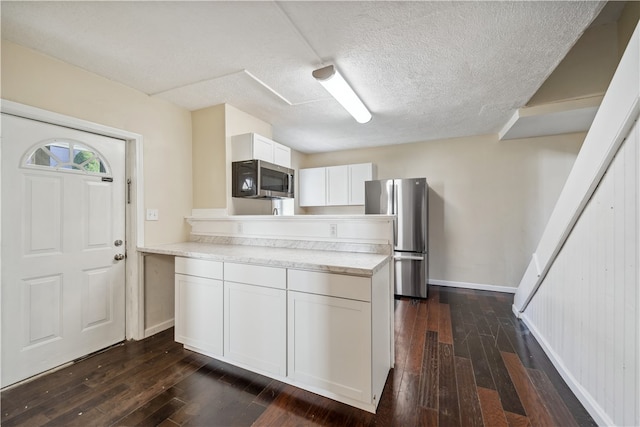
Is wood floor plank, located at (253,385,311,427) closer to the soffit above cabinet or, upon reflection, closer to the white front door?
the white front door

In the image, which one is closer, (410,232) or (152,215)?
(152,215)

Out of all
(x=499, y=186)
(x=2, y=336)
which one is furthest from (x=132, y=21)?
(x=499, y=186)

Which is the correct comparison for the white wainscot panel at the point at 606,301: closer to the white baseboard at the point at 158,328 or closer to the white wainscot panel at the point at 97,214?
the white baseboard at the point at 158,328

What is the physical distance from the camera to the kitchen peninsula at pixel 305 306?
1535 millimetres

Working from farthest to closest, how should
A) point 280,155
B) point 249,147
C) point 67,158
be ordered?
point 280,155, point 249,147, point 67,158

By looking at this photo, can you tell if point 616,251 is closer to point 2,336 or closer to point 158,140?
point 158,140

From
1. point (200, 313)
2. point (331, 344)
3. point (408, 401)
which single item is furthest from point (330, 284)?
point (200, 313)

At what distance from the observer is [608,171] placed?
1.45 meters

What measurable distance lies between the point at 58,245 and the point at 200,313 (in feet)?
4.07

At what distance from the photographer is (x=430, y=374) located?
191cm

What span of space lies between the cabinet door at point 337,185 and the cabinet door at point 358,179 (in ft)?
0.25

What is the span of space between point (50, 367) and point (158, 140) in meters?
2.12

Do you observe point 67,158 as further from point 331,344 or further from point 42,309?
point 331,344

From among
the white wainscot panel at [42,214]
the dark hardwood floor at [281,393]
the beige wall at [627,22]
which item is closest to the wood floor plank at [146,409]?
the dark hardwood floor at [281,393]
